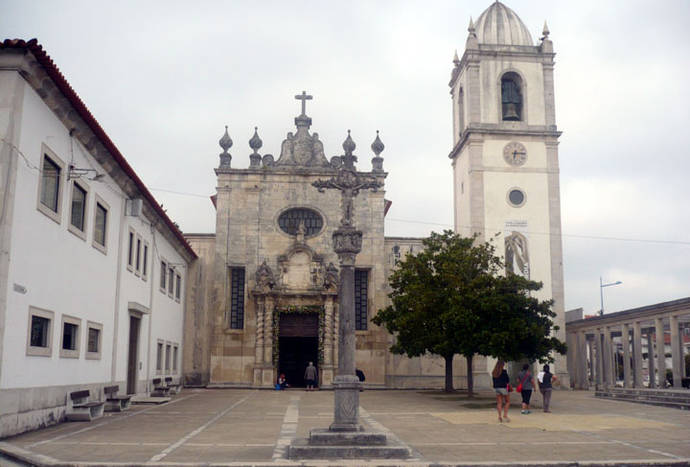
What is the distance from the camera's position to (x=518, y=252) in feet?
120

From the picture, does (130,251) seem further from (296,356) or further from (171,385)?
(296,356)

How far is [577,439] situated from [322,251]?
78.7 ft

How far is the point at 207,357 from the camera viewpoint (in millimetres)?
36125

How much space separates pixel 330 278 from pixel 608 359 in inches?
582

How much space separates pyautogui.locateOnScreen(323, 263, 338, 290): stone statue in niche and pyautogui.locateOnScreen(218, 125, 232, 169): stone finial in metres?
7.66

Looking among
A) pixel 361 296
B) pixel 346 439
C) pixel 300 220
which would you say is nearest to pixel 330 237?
pixel 300 220

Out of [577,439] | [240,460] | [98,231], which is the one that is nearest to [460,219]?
[98,231]

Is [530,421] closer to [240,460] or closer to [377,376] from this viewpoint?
[240,460]

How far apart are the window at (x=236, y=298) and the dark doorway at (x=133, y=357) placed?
38.8 feet

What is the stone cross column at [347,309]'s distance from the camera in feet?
37.3

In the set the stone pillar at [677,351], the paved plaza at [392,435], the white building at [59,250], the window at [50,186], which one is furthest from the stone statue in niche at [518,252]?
the window at [50,186]

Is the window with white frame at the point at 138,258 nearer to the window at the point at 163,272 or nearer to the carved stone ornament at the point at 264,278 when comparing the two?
the window at the point at 163,272

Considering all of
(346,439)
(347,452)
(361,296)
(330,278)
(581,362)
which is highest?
(330,278)

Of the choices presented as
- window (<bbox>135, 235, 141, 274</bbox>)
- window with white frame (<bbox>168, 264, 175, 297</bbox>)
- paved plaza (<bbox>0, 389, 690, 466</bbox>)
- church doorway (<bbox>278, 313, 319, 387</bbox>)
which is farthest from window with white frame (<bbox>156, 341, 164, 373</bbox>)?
church doorway (<bbox>278, 313, 319, 387</bbox>)
